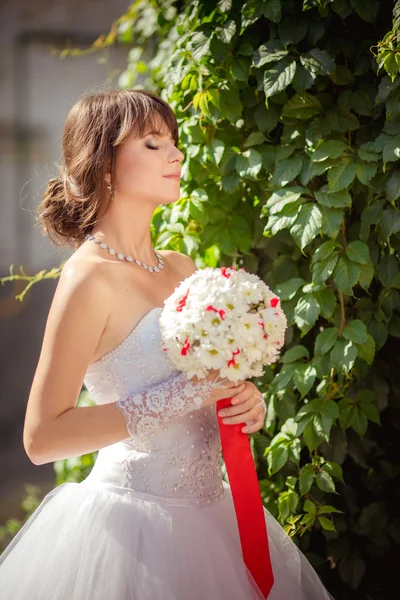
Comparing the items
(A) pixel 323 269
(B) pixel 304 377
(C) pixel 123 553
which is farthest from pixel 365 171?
(C) pixel 123 553

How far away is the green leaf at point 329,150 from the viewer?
1.97 metres

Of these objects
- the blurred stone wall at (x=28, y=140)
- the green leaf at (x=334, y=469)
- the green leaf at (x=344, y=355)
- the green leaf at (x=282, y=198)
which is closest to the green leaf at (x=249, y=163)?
the green leaf at (x=282, y=198)

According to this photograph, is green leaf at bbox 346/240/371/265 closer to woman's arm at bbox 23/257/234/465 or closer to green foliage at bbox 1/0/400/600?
green foliage at bbox 1/0/400/600

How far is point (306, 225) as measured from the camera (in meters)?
1.99

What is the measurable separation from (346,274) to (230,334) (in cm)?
65

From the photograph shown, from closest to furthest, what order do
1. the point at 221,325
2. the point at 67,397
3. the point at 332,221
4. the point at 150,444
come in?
the point at 221,325
the point at 67,397
the point at 150,444
the point at 332,221

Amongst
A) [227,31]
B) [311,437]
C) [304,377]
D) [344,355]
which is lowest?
[311,437]

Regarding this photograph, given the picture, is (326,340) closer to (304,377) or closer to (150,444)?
(304,377)

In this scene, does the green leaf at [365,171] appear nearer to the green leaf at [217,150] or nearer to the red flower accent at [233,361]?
the green leaf at [217,150]

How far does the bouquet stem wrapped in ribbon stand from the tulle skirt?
65mm

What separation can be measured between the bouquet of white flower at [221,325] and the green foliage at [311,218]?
0.52 meters

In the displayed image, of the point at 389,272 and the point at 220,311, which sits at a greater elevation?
the point at 220,311

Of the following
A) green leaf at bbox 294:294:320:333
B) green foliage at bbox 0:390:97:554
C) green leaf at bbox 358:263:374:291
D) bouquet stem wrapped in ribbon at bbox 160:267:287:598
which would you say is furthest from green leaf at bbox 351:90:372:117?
green foliage at bbox 0:390:97:554

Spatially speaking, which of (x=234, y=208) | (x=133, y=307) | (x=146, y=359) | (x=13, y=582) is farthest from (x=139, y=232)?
(x=13, y=582)
